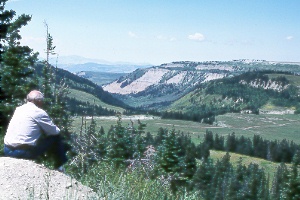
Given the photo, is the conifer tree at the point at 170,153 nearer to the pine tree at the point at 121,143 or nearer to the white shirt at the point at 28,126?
the pine tree at the point at 121,143

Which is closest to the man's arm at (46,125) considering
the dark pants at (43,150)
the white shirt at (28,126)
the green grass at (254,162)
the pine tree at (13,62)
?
the white shirt at (28,126)

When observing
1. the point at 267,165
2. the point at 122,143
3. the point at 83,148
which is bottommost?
the point at 267,165

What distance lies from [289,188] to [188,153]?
70.2 ft

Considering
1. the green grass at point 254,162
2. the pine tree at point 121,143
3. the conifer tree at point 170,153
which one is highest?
the pine tree at point 121,143

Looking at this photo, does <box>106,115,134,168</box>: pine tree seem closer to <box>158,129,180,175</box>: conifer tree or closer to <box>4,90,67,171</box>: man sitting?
<box>158,129,180,175</box>: conifer tree

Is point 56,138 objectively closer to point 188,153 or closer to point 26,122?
point 26,122

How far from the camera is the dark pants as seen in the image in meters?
8.27

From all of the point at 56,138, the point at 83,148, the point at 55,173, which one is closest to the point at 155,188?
the point at 55,173

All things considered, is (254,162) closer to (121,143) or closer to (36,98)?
(121,143)

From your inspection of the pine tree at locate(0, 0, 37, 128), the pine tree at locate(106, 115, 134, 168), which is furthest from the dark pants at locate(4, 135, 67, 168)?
the pine tree at locate(106, 115, 134, 168)

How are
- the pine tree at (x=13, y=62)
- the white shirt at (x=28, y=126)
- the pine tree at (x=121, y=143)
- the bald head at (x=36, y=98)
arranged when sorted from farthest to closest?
the pine tree at (x=121, y=143), the pine tree at (x=13, y=62), the bald head at (x=36, y=98), the white shirt at (x=28, y=126)

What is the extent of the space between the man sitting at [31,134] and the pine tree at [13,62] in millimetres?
19032

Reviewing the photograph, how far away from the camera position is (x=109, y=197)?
17.3 ft

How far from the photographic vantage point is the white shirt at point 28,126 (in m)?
8.20
